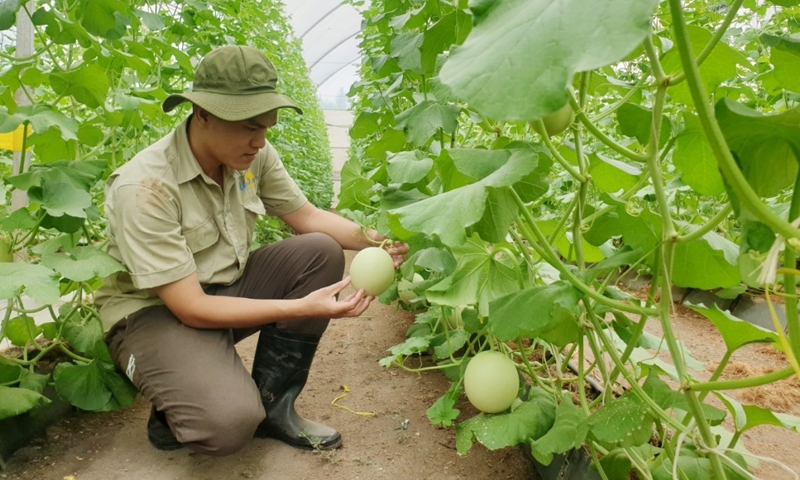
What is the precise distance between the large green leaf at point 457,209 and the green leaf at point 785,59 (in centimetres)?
38

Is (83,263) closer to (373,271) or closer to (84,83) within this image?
(84,83)

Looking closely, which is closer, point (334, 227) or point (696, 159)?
point (696, 159)

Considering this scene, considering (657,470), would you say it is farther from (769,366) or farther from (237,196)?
Result: (769,366)

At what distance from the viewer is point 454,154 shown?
117 cm

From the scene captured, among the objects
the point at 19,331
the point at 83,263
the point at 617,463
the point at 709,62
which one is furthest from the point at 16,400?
the point at 709,62

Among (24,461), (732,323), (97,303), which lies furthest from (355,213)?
(732,323)

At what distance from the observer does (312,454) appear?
210 centimetres

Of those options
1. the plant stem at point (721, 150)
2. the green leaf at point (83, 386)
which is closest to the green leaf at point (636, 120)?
the plant stem at point (721, 150)

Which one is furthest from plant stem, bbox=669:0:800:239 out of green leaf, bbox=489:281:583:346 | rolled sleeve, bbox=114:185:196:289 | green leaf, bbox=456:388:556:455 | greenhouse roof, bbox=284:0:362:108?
greenhouse roof, bbox=284:0:362:108

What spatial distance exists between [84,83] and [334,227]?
39.5 inches

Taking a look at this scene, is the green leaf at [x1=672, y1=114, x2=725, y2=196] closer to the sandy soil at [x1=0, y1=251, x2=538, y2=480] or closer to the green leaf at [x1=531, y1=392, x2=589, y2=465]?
the green leaf at [x1=531, y1=392, x2=589, y2=465]

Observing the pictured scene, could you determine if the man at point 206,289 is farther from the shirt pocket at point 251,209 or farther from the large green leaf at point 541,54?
the large green leaf at point 541,54

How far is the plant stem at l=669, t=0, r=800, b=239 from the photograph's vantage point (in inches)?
22.1

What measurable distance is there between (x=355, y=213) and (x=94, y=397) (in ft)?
4.47
